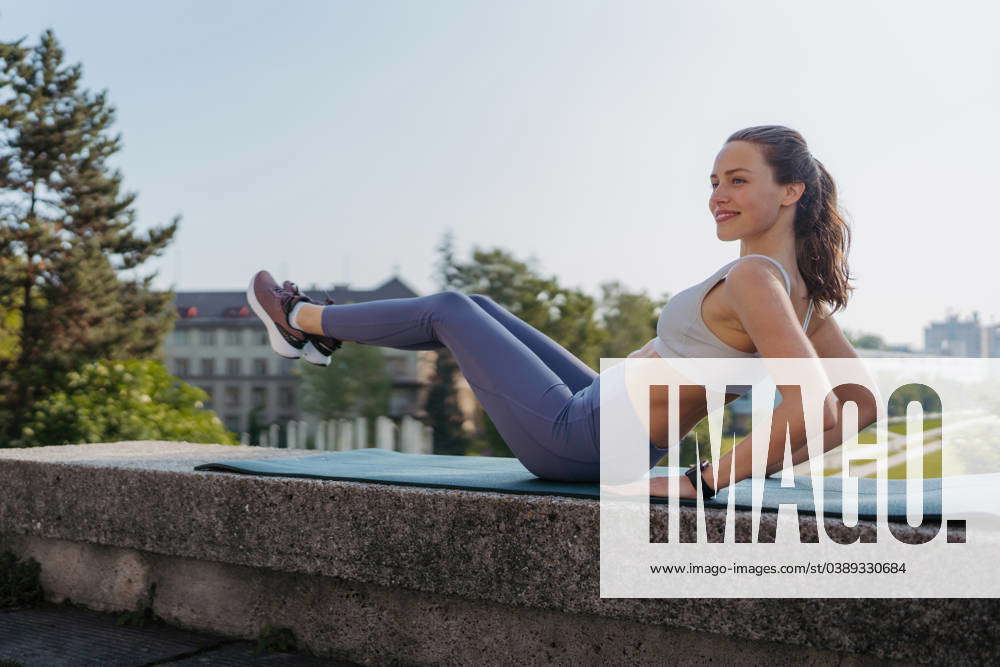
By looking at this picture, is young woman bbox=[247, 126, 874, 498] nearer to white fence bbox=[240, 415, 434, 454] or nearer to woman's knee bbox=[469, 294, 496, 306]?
woman's knee bbox=[469, 294, 496, 306]

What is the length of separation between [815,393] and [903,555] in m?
0.35

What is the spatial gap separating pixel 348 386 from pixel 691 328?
65461mm

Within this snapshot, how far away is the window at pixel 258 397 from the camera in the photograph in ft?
275

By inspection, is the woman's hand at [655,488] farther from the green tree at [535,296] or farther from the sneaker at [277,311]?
the green tree at [535,296]

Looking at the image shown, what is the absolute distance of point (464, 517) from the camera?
2143 mm

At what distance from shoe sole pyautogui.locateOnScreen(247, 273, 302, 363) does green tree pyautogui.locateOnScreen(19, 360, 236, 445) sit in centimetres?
526

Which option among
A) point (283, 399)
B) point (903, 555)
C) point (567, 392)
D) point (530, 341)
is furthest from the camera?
point (283, 399)

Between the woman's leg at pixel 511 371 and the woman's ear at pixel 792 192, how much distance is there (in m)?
0.66

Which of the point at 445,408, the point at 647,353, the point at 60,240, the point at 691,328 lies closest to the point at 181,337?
the point at 445,408

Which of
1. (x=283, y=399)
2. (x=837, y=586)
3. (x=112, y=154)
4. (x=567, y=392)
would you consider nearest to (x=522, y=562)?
(x=567, y=392)

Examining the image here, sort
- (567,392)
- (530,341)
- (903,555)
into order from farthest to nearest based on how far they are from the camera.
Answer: (530,341) < (567,392) < (903,555)

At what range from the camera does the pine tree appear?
66.0ft

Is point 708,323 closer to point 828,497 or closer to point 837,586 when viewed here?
point 828,497

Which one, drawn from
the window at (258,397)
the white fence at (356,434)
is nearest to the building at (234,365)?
the window at (258,397)
